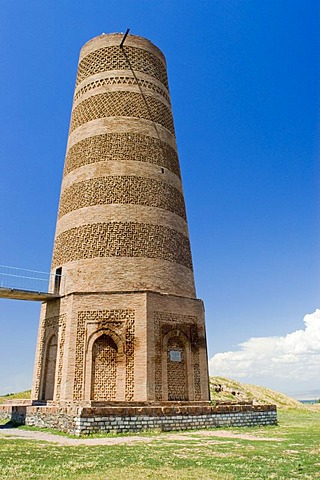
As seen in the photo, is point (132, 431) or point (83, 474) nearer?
point (83, 474)

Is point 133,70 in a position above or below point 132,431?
above

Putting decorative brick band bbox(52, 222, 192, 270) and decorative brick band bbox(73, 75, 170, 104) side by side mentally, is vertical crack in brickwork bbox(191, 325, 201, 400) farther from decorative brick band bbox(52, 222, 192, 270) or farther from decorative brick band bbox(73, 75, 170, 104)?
decorative brick band bbox(73, 75, 170, 104)

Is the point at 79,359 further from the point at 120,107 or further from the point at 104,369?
the point at 120,107

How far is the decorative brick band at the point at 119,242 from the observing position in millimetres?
13828

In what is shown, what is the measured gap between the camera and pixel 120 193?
572 inches

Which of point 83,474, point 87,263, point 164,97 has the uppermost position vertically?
point 164,97

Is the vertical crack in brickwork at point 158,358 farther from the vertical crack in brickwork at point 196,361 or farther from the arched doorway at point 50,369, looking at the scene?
the arched doorway at point 50,369

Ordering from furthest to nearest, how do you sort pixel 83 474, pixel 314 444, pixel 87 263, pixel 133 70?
pixel 133 70
pixel 87 263
pixel 314 444
pixel 83 474

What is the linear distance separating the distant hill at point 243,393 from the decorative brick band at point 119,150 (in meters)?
12.4

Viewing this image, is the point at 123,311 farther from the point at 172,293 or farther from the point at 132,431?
the point at 132,431

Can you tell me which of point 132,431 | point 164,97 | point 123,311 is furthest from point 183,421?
point 164,97

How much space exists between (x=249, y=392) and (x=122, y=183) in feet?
54.1

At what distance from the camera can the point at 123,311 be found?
42.2ft

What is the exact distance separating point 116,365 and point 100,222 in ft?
15.3
